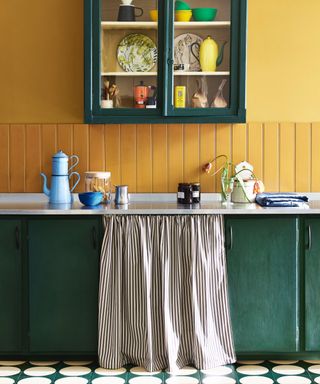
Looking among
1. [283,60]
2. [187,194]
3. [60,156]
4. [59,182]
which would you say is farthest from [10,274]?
[283,60]

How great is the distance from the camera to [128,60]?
4.49 meters

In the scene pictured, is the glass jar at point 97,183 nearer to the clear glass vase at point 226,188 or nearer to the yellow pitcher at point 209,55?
the clear glass vase at point 226,188

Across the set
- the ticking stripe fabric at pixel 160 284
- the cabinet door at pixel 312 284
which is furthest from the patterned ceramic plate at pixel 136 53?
the cabinet door at pixel 312 284

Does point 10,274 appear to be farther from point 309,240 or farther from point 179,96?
point 309,240

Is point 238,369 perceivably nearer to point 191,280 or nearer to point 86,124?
point 191,280

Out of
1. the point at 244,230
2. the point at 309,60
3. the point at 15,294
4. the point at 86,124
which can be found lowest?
the point at 15,294

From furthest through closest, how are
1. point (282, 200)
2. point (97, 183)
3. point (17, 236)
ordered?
point (97, 183) → point (282, 200) → point (17, 236)

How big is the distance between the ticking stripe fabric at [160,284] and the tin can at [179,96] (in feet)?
2.36

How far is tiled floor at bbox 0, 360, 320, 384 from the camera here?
396cm

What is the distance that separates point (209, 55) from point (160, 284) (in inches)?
53.7

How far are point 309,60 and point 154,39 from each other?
996 millimetres

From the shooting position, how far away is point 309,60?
474cm

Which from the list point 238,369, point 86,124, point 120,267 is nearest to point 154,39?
point 86,124

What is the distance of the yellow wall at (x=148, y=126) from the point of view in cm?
473
